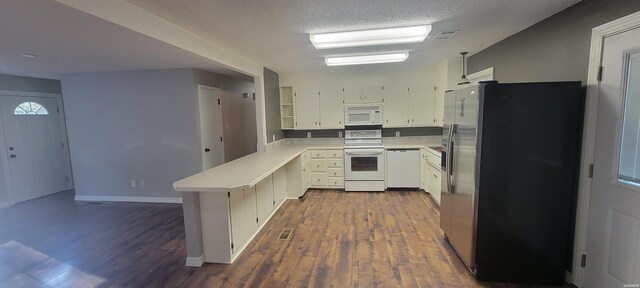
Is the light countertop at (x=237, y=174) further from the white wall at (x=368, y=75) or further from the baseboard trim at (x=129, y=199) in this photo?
the baseboard trim at (x=129, y=199)

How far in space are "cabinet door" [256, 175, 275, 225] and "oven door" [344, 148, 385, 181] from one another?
64.0 inches

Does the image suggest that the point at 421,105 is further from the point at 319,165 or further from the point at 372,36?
the point at 372,36

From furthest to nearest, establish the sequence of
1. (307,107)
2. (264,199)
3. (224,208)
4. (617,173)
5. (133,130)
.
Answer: (307,107)
(133,130)
(264,199)
(224,208)
(617,173)

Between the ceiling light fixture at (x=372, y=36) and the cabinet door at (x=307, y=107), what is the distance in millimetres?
2302

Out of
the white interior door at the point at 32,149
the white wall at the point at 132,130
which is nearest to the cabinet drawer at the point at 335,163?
the white wall at the point at 132,130

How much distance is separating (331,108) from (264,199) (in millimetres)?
2414

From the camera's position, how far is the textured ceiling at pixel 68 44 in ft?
6.33

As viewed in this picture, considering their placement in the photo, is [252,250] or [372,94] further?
[372,94]

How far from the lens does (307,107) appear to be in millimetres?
5352

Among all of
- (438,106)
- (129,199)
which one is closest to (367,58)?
(438,106)

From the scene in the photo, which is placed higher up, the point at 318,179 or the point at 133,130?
the point at 133,130

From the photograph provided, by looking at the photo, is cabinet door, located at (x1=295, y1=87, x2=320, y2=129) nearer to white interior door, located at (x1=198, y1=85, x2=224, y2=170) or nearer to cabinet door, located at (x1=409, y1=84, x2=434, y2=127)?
white interior door, located at (x1=198, y1=85, x2=224, y2=170)

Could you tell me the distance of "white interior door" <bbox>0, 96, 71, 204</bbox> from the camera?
465cm

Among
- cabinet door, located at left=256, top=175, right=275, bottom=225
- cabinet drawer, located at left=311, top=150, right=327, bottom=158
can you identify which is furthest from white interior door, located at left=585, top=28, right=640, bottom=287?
cabinet drawer, located at left=311, top=150, right=327, bottom=158
